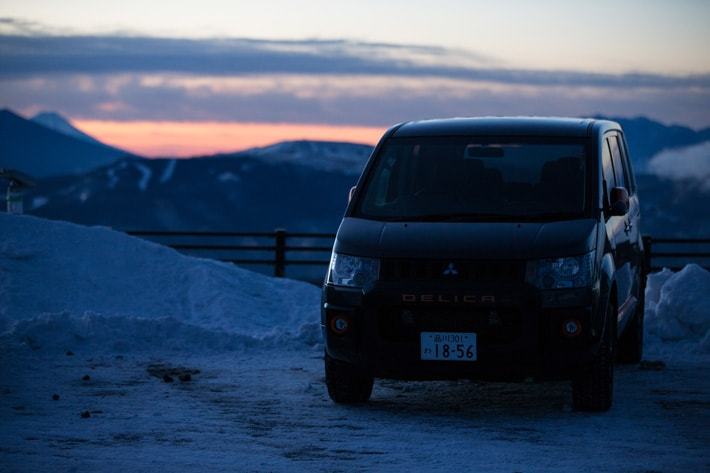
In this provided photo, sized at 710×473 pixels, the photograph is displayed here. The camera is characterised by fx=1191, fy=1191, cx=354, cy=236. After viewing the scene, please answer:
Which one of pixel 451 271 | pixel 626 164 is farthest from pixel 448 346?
pixel 626 164

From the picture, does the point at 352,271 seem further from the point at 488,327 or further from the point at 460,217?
the point at 488,327

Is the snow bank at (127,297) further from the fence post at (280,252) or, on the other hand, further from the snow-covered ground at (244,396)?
the fence post at (280,252)

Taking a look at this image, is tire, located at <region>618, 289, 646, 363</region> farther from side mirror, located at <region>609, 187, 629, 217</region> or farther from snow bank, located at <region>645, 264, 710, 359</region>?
side mirror, located at <region>609, 187, 629, 217</region>

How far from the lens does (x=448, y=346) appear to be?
26.1 ft

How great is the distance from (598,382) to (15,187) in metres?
14.4

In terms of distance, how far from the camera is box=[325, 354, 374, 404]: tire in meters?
8.67

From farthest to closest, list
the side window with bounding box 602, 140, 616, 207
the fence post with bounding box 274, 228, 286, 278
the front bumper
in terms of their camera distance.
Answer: the fence post with bounding box 274, 228, 286, 278
the side window with bounding box 602, 140, 616, 207
the front bumper

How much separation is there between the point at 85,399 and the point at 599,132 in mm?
4503

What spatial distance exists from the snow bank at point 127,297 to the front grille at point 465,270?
17.4 feet

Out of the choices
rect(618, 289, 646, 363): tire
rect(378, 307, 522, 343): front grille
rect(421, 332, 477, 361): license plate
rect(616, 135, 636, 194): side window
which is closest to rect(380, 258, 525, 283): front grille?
rect(378, 307, 522, 343): front grille

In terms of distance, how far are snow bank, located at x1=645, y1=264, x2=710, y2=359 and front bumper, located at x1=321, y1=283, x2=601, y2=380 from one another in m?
5.02

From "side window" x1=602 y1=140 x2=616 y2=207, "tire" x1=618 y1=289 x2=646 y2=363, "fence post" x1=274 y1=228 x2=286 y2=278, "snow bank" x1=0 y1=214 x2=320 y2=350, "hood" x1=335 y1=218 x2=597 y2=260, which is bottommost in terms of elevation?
"fence post" x1=274 y1=228 x2=286 y2=278

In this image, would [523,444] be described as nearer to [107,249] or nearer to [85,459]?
[85,459]

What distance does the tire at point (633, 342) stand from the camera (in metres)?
11.4
